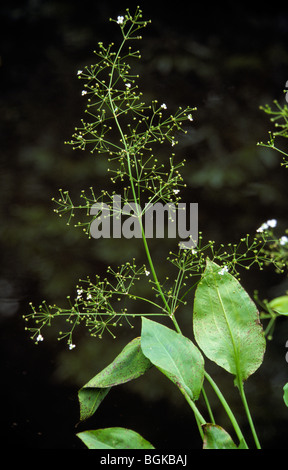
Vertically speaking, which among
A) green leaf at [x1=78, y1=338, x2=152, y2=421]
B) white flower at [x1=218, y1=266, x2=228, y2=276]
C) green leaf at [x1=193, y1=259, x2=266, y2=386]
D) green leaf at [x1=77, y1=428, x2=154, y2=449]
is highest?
white flower at [x1=218, y1=266, x2=228, y2=276]

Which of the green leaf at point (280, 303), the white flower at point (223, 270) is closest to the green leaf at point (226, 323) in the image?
the white flower at point (223, 270)

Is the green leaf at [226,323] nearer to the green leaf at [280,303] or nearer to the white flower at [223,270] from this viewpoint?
the white flower at [223,270]

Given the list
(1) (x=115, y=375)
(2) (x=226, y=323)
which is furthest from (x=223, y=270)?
(1) (x=115, y=375)

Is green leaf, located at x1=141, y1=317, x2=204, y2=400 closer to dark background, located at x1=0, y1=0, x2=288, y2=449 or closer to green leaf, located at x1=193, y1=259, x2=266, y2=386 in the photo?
green leaf, located at x1=193, y1=259, x2=266, y2=386

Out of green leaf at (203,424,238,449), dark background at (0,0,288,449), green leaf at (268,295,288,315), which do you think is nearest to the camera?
green leaf at (268,295,288,315)

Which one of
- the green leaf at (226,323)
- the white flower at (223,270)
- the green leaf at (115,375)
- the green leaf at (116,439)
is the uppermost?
the white flower at (223,270)

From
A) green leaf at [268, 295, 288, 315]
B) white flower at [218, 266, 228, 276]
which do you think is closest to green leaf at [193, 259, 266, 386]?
white flower at [218, 266, 228, 276]
